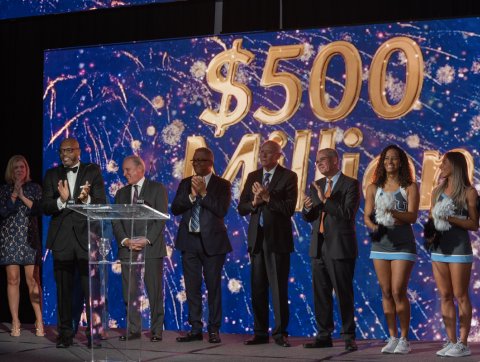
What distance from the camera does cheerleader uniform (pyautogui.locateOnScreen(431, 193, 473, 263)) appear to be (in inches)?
255

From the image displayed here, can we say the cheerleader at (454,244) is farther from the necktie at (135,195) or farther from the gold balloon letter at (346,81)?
the necktie at (135,195)

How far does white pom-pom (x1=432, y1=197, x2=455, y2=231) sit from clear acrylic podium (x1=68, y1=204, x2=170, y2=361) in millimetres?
2049

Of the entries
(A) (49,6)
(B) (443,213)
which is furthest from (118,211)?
(A) (49,6)

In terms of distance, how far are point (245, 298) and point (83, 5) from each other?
3.25m

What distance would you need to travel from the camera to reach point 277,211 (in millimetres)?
7141

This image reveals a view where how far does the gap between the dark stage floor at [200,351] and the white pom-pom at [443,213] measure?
95 cm

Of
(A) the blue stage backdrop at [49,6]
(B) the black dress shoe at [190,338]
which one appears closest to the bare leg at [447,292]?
(B) the black dress shoe at [190,338]

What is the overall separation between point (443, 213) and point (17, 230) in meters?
3.79

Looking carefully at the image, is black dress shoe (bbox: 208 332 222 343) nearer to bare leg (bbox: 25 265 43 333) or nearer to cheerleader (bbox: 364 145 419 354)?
cheerleader (bbox: 364 145 419 354)

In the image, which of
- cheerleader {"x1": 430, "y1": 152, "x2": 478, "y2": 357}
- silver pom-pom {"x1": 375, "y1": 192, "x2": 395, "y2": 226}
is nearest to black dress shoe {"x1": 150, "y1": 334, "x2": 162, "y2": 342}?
silver pom-pom {"x1": 375, "y1": 192, "x2": 395, "y2": 226}

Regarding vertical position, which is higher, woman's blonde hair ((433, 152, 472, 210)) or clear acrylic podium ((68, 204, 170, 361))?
woman's blonde hair ((433, 152, 472, 210))

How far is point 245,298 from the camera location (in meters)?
8.23

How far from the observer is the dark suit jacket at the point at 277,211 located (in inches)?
280

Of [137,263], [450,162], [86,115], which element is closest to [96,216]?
[137,263]
